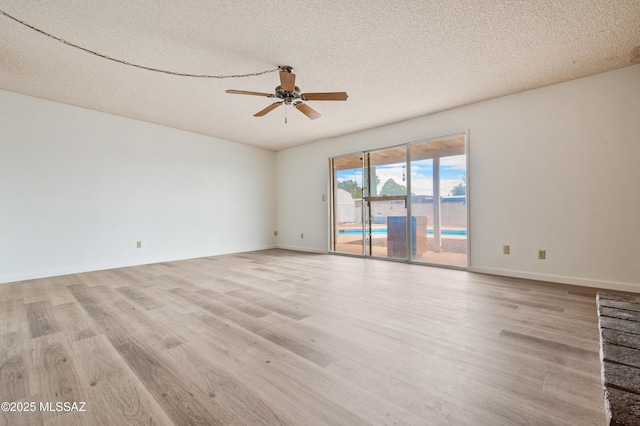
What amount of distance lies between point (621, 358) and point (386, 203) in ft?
14.7

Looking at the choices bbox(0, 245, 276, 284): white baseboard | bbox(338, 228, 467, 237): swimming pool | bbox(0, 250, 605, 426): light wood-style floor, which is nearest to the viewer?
bbox(0, 250, 605, 426): light wood-style floor

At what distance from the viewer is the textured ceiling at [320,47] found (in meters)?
2.14

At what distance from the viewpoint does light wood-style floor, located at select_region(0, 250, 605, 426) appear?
1245 millimetres

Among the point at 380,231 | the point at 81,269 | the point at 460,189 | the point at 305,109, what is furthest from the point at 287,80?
the point at 81,269

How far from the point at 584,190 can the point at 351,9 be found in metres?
3.36

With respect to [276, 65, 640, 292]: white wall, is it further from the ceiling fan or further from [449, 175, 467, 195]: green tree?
the ceiling fan

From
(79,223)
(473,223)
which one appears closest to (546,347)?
(473,223)

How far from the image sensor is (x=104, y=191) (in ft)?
14.5

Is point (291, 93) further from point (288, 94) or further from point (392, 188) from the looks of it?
point (392, 188)

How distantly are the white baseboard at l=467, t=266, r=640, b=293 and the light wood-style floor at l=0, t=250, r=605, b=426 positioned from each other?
22 cm

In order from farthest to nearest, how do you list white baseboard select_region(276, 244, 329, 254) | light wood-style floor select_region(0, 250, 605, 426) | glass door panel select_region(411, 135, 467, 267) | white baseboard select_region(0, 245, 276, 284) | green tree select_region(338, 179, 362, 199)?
white baseboard select_region(276, 244, 329, 254) → green tree select_region(338, 179, 362, 199) → glass door panel select_region(411, 135, 467, 267) → white baseboard select_region(0, 245, 276, 284) → light wood-style floor select_region(0, 250, 605, 426)

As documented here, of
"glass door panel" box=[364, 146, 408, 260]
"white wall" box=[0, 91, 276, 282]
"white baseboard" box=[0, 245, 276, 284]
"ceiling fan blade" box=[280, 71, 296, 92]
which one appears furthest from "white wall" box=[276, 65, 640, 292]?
"white baseboard" box=[0, 245, 276, 284]

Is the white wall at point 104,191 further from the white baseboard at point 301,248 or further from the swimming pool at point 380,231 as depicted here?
the swimming pool at point 380,231

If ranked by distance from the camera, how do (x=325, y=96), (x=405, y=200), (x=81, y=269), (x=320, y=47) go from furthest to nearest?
1. (x=405, y=200)
2. (x=81, y=269)
3. (x=325, y=96)
4. (x=320, y=47)
